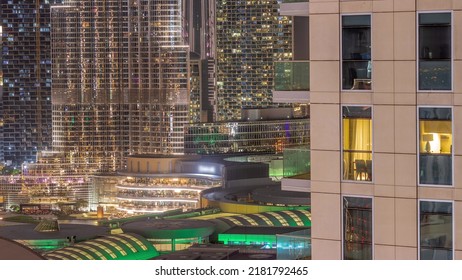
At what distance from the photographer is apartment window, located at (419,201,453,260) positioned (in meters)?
11.2

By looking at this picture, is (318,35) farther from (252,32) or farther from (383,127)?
(252,32)

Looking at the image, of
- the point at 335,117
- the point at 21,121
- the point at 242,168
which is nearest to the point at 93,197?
the point at 242,168

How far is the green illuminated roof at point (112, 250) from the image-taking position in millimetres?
46428

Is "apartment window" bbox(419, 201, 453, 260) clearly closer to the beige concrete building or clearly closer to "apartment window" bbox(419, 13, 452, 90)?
the beige concrete building

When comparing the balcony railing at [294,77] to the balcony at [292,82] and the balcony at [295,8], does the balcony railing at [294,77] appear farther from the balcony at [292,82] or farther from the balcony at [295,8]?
the balcony at [295,8]

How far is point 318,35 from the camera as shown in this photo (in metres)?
11.8

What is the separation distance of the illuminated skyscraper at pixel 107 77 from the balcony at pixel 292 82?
9708 centimetres

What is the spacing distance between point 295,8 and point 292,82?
0.81 metres

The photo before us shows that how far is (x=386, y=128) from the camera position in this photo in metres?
11.5

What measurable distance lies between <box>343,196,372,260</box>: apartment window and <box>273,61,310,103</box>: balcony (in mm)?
1396

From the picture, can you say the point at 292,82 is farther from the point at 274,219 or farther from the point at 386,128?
the point at 274,219

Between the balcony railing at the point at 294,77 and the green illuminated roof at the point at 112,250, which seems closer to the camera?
the balcony railing at the point at 294,77

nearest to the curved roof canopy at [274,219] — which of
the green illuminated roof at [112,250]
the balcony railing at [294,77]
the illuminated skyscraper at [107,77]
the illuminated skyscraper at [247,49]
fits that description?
the green illuminated roof at [112,250]

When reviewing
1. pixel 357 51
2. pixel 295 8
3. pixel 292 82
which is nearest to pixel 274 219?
pixel 292 82
